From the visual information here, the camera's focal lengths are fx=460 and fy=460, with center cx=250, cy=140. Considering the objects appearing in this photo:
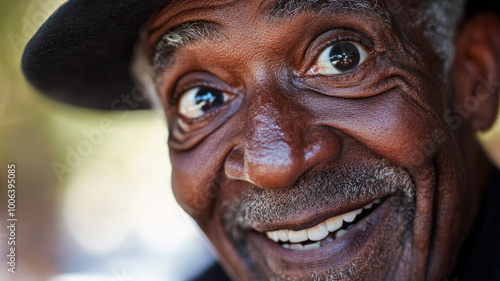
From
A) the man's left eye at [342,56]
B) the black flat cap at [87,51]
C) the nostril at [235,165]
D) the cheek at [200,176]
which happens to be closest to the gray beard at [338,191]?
the nostril at [235,165]

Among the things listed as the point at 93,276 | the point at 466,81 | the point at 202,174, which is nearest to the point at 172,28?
the point at 202,174

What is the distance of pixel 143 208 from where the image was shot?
19.2 feet

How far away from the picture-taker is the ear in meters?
2.14

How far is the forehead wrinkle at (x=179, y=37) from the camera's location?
6.15 ft

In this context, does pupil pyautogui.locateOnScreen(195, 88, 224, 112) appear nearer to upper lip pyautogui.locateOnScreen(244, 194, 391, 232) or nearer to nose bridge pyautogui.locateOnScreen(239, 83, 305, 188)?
nose bridge pyautogui.locateOnScreen(239, 83, 305, 188)

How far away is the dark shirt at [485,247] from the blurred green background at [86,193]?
2.17m

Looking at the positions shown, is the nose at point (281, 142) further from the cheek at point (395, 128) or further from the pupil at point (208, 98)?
the pupil at point (208, 98)

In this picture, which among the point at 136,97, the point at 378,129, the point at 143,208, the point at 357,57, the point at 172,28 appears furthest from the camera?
the point at 143,208

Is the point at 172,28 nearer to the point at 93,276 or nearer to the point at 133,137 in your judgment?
the point at 93,276

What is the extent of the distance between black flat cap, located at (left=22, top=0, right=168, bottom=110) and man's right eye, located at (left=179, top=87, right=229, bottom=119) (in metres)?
0.39

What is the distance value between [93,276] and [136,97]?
7.80 feet

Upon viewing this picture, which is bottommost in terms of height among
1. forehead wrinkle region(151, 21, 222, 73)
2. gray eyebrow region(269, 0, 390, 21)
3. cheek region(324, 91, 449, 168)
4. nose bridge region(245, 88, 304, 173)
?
nose bridge region(245, 88, 304, 173)

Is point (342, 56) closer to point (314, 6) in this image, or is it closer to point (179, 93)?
point (314, 6)

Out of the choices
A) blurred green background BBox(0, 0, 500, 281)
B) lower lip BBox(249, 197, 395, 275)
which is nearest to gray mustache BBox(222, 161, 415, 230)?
lower lip BBox(249, 197, 395, 275)
